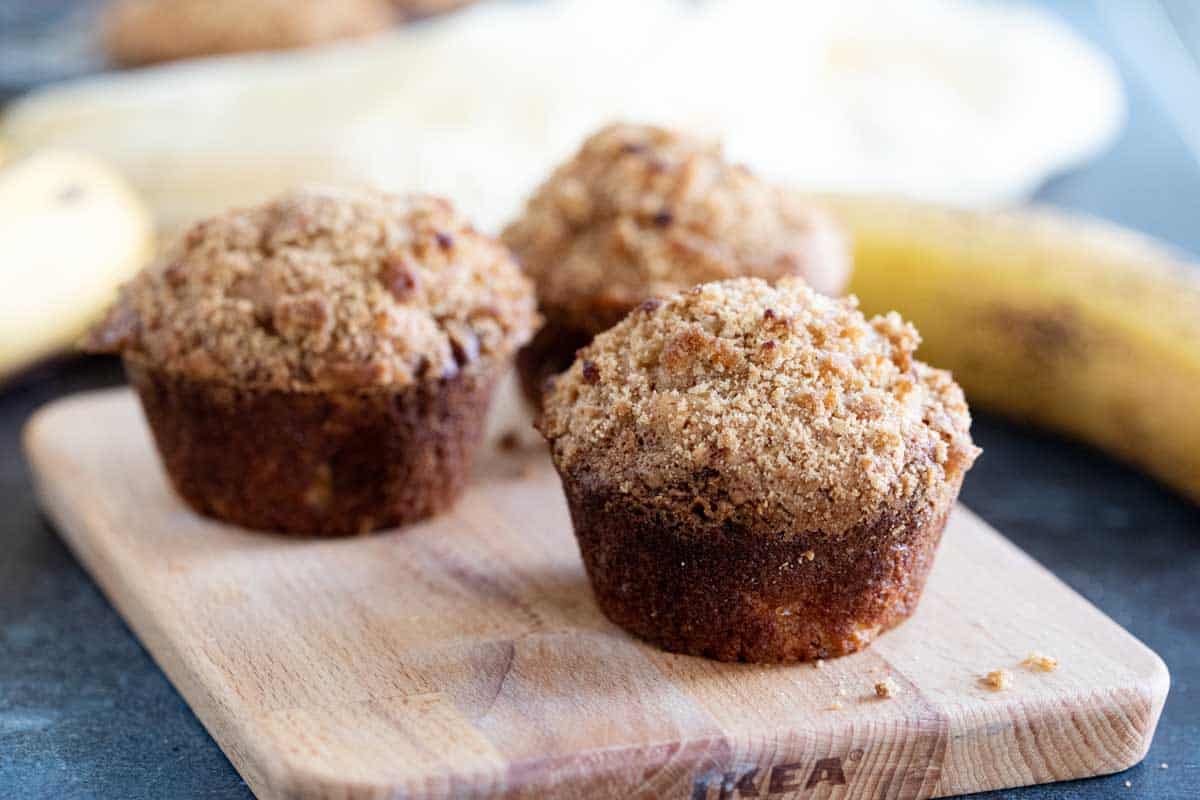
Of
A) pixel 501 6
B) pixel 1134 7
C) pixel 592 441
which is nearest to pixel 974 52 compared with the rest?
pixel 501 6

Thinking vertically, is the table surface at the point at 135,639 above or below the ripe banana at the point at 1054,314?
below

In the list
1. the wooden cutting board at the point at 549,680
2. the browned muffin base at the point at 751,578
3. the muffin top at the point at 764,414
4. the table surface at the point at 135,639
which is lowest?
the table surface at the point at 135,639

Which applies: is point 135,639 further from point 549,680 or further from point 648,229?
point 648,229

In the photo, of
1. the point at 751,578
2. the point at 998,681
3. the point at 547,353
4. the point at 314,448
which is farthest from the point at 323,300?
the point at 998,681

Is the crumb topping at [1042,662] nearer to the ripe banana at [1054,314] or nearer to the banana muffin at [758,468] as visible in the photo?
the banana muffin at [758,468]

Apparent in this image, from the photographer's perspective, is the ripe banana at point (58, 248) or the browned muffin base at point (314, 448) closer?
the browned muffin base at point (314, 448)

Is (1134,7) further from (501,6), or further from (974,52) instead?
(501,6)

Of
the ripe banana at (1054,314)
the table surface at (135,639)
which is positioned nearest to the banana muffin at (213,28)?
the table surface at (135,639)

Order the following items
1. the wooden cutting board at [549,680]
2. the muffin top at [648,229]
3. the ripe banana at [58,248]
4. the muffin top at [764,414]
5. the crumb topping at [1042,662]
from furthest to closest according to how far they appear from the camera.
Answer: the ripe banana at [58,248], the muffin top at [648,229], the crumb topping at [1042,662], the muffin top at [764,414], the wooden cutting board at [549,680]
